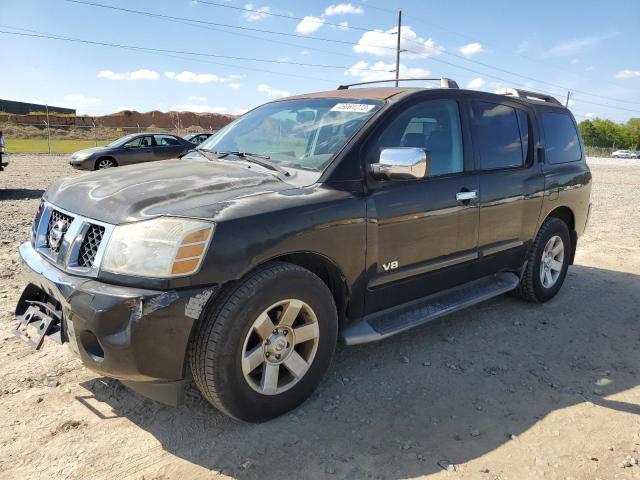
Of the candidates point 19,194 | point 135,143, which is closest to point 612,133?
point 135,143

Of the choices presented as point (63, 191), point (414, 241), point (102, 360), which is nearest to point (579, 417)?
point (414, 241)

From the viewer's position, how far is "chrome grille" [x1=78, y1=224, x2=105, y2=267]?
259 cm

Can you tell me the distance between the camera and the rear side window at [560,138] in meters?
4.91

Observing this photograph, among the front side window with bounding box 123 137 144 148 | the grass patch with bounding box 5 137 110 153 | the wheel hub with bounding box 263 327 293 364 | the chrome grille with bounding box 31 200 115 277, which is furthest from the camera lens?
the grass patch with bounding box 5 137 110 153

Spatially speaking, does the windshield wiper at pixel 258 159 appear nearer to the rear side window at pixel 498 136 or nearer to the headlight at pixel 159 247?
the headlight at pixel 159 247

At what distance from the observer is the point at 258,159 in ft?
11.4

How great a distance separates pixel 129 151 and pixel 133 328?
1548 cm

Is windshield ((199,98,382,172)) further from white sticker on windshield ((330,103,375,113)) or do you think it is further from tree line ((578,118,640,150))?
tree line ((578,118,640,150))

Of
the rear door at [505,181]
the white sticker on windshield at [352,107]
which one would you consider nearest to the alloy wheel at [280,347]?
the white sticker on windshield at [352,107]

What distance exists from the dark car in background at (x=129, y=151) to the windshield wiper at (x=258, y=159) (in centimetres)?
1297

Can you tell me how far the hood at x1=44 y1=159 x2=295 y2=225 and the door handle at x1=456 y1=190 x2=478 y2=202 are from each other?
1.37 m

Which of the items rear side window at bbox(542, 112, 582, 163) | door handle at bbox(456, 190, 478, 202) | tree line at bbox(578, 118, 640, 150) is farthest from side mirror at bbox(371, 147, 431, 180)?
tree line at bbox(578, 118, 640, 150)

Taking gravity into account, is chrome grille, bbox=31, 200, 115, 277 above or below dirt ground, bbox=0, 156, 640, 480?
above

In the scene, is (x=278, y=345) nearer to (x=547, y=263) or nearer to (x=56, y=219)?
(x=56, y=219)
